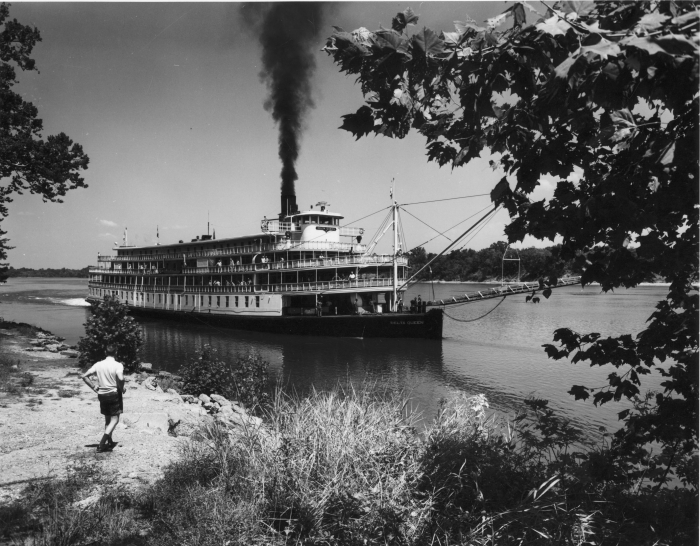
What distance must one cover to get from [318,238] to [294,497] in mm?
28561

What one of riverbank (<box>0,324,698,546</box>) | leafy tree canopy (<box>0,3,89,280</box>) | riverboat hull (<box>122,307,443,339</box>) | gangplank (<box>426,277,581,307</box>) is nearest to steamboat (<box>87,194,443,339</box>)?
riverboat hull (<box>122,307,443,339</box>)

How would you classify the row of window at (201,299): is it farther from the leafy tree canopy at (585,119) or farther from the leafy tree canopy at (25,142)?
the leafy tree canopy at (585,119)

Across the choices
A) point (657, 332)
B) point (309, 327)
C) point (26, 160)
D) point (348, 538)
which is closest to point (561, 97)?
point (657, 332)

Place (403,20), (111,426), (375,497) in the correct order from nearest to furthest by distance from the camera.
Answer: (403,20) < (375,497) < (111,426)

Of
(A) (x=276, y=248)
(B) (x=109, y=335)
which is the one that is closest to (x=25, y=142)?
(B) (x=109, y=335)

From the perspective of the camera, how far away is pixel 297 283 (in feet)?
100

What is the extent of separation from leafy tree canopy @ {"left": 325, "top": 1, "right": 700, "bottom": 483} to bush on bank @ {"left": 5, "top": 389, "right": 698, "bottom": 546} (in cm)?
96

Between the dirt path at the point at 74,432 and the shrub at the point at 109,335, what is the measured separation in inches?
51.1

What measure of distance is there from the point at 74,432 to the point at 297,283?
2326 centimetres

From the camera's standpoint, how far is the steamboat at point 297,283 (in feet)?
90.6

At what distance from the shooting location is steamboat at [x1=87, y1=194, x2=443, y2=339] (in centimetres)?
2762

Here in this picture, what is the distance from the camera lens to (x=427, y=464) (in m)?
4.23

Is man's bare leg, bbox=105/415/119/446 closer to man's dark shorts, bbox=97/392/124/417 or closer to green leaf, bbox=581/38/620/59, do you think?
man's dark shorts, bbox=97/392/124/417

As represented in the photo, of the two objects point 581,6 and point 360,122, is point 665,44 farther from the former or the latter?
point 360,122
